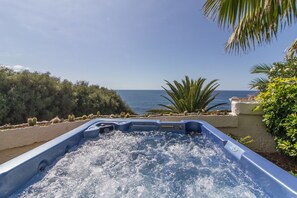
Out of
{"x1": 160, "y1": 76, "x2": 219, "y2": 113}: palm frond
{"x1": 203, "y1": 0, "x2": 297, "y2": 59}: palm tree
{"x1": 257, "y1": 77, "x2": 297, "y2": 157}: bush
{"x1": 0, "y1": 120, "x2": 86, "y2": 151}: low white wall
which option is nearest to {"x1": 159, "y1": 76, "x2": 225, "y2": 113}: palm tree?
{"x1": 160, "y1": 76, "x2": 219, "y2": 113}: palm frond

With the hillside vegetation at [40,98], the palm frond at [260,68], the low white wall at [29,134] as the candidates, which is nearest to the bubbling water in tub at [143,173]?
the low white wall at [29,134]

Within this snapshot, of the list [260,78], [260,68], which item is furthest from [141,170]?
[260,68]

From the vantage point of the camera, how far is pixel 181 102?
4.82m

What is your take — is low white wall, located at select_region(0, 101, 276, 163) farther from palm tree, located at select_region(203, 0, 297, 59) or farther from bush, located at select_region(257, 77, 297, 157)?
palm tree, located at select_region(203, 0, 297, 59)

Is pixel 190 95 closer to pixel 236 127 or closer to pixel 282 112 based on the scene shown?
pixel 236 127

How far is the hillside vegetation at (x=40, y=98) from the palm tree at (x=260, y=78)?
8.11 m

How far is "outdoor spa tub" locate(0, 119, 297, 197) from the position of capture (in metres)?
1.44

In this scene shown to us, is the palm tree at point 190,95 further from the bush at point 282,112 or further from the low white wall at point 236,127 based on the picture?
the bush at point 282,112

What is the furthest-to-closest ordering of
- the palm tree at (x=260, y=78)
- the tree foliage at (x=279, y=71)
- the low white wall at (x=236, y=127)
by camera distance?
1. the palm tree at (x=260, y=78)
2. the tree foliage at (x=279, y=71)
3. the low white wall at (x=236, y=127)

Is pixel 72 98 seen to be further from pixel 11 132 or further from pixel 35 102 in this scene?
pixel 11 132

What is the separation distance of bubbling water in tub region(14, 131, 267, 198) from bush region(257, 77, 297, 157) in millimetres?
1254

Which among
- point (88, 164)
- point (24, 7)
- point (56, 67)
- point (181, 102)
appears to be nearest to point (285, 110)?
point (181, 102)

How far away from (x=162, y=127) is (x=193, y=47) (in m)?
8.10

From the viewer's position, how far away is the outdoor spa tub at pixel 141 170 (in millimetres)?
1436
